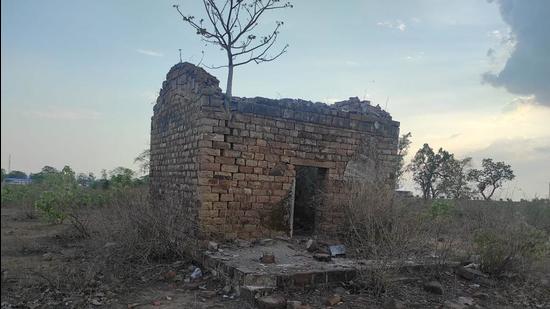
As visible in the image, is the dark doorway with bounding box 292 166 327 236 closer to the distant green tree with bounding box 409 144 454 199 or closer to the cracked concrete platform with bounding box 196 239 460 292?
the cracked concrete platform with bounding box 196 239 460 292

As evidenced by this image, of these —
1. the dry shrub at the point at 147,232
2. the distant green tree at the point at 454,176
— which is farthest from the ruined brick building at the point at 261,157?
the distant green tree at the point at 454,176

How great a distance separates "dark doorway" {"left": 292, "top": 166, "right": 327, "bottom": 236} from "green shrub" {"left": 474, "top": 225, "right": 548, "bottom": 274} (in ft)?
9.95

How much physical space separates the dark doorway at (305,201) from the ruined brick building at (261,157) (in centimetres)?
2

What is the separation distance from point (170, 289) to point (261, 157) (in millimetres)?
2701

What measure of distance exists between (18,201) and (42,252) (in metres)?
6.53

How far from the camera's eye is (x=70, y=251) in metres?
7.64

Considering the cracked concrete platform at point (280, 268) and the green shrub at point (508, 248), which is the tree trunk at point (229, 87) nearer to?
the cracked concrete platform at point (280, 268)

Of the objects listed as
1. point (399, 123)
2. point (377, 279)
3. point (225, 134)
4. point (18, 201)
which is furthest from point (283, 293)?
point (18, 201)

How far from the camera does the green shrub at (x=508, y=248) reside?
259 inches

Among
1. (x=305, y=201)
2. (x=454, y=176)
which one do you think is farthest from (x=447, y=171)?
(x=305, y=201)

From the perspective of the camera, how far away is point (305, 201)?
8.94 metres

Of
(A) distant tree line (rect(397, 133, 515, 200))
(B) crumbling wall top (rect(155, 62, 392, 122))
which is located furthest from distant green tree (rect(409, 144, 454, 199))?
(B) crumbling wall top (rect(155, 62, 392, 122))

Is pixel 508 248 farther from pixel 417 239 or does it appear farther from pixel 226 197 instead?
pixel 226 197

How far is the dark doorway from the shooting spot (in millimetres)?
8688
